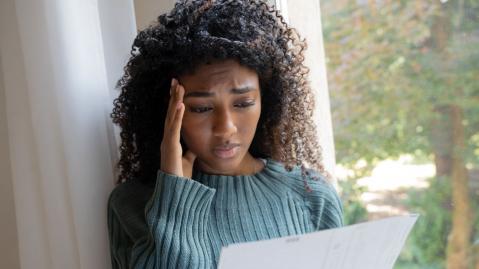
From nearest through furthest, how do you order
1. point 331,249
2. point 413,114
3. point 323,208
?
point 331,249 < point 323,208 < point 413,114

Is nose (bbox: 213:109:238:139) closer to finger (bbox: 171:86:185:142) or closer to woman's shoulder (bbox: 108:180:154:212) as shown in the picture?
finger (bbox: 171:86:185:142)

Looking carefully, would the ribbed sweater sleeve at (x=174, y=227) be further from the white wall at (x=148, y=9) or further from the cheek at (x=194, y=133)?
the white wall at (x=148, y=9)

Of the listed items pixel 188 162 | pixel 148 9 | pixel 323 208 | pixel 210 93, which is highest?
pixel 148 9

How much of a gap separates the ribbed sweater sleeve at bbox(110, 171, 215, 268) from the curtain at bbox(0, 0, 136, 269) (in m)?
0.10

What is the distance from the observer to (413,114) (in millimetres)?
1086

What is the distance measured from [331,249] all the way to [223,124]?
0.78 ft

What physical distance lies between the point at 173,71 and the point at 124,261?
0.30 metres

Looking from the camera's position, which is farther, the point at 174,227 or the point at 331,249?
the point at 174,227

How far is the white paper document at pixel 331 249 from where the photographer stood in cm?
60

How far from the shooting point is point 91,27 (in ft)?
2.65

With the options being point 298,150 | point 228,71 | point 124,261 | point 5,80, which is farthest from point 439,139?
point 5,80

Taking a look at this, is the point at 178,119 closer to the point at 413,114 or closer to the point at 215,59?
the point at 215,59

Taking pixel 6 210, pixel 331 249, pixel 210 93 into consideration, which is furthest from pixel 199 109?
pixel 6 210

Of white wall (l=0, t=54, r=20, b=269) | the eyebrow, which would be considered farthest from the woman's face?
white wall (l=0, t=54, r=20, b=269)
